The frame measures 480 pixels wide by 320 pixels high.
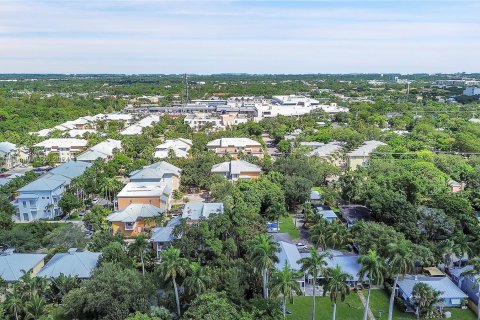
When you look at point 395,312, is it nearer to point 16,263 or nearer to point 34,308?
point 34,308

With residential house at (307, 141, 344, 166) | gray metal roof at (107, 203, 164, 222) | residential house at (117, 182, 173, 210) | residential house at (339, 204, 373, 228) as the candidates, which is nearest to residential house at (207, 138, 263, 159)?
residential house at (307, 141, 344, 166)

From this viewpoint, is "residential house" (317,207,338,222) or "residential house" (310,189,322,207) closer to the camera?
"residential house" (317,207,338,222)

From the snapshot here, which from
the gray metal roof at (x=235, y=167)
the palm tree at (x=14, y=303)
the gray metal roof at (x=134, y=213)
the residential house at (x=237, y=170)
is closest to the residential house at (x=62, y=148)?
the gray metal roof at (x=235, y=167)

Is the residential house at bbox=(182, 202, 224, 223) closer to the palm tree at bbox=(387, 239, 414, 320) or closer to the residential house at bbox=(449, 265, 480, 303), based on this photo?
the palm tree at bbox=(387, 239, 414, 320)

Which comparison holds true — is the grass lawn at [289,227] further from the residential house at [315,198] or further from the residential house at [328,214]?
the residential house at [315,198]

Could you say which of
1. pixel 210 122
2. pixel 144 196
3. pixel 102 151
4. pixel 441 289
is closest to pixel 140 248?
→ pixel 144 196

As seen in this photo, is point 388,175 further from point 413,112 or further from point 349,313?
point 413,112

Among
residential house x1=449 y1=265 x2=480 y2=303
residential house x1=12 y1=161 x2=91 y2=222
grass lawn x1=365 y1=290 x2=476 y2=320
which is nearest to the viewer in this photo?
grass lawn x1=365 y1=290 x2=476 y2=320
